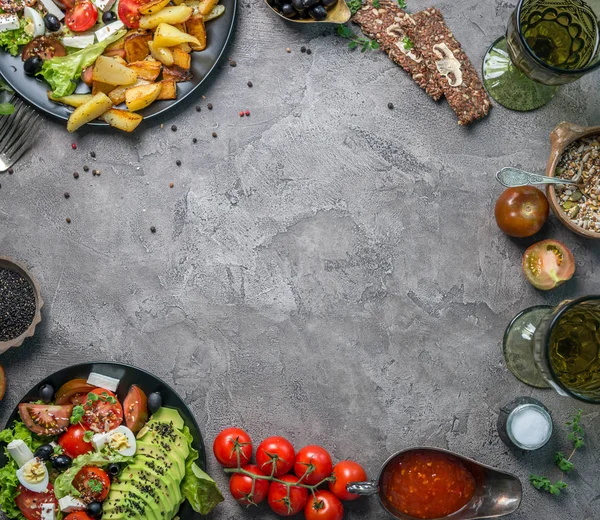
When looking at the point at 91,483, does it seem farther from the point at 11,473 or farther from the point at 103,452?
the point at 11,473

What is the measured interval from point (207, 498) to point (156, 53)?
1717mm

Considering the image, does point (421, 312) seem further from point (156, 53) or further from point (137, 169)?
point (156, 53)

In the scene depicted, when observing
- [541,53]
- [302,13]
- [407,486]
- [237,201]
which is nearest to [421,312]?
[407,486]

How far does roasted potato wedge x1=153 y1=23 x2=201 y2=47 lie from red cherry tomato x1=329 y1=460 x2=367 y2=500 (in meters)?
1.74

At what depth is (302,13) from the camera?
2.73m

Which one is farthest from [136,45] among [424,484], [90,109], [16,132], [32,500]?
[424,484]

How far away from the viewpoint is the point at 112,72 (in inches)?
106

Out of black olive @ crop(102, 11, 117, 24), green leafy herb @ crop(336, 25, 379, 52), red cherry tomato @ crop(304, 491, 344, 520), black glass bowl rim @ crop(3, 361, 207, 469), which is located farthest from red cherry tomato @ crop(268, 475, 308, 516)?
black olive @ crop(102, 11, 117, 24)

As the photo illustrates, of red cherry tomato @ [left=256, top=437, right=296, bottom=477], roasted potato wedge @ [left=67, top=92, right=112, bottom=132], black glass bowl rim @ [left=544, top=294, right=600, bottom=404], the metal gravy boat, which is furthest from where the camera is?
roasted potato wedge @ [left=67, top=92, right=112, bottom=132]

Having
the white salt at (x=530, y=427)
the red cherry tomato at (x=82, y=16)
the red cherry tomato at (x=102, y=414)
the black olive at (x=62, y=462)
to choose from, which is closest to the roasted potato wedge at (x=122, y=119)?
the red cherry tomato at (x=82, y=16)

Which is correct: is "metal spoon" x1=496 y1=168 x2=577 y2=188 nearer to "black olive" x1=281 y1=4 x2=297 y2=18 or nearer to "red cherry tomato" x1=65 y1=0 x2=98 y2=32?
"black olive" x1=281 y1=4 x2=297 y2=18

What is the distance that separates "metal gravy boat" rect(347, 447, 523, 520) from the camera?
8.16ft

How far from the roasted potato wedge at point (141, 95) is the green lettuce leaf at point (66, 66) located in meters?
0.20

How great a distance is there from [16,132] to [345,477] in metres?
1.88
